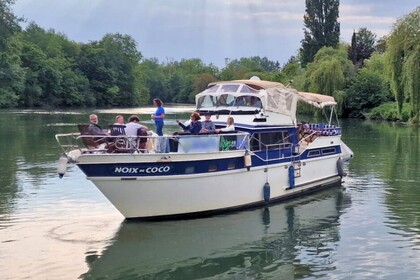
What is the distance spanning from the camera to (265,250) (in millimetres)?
14086

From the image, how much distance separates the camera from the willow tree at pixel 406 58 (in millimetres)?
49188

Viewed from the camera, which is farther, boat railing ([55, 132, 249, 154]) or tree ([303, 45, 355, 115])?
tree ([303, 45, 355, 115])

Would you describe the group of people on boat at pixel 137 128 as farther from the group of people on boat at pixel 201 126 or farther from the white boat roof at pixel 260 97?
the white boat roof at pixel 260 97

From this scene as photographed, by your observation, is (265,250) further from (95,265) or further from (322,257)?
(95,265)

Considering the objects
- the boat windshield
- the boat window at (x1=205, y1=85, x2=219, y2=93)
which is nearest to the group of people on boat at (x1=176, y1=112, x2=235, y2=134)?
the boat windshield

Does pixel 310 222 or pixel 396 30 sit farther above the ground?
pixel 396 30

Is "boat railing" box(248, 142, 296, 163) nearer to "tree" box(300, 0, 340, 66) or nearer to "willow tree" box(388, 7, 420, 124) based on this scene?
"willow tree" box(388, 7, 420, 124)

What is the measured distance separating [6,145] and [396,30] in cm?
3657

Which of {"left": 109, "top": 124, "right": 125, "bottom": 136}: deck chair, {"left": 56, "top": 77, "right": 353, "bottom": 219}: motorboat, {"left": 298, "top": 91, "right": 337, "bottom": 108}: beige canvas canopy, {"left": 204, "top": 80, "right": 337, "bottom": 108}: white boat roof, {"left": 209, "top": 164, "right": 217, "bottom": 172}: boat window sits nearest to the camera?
{"left": 56, "top": 77, "right": 353, "bottom": 219}: motorboat

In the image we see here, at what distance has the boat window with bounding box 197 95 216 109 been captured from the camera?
1988 centimetres

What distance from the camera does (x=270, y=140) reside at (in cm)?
1858

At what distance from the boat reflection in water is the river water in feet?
0.08

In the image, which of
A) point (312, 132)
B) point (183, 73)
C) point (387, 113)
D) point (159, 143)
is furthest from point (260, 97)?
point (183, 73)

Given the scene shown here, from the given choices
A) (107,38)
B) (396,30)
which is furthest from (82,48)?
(396,30)
